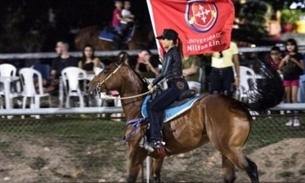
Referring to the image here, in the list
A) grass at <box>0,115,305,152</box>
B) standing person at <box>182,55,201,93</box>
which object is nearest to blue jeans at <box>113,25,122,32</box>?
standing person at <box>182,55,201,93</box>

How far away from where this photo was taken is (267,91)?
13461mm

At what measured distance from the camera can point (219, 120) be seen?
1291cm

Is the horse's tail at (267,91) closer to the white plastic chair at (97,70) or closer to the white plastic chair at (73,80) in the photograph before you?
the white plastic chair at (97,70)

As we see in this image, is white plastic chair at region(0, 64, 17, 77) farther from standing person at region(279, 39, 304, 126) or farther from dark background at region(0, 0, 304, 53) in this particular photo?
standing person at region(279, 39, 304, 126)

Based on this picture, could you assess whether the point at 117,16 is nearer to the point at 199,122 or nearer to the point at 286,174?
the point at 286,174

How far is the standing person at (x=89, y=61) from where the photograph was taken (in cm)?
1878

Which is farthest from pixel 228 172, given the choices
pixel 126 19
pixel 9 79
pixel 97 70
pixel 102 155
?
pixel 126 19

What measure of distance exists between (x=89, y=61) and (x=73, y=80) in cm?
65

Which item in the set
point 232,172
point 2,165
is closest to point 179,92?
point 232,172

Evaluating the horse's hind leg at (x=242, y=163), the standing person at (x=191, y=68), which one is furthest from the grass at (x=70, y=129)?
the horse's hind leg at (x=242, y=163)

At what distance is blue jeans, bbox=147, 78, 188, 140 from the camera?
1313 centimetres

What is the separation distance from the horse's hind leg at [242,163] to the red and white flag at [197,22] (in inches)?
105

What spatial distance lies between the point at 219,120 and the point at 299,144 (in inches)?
120

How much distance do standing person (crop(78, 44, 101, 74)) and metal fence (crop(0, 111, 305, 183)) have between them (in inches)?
86.6
